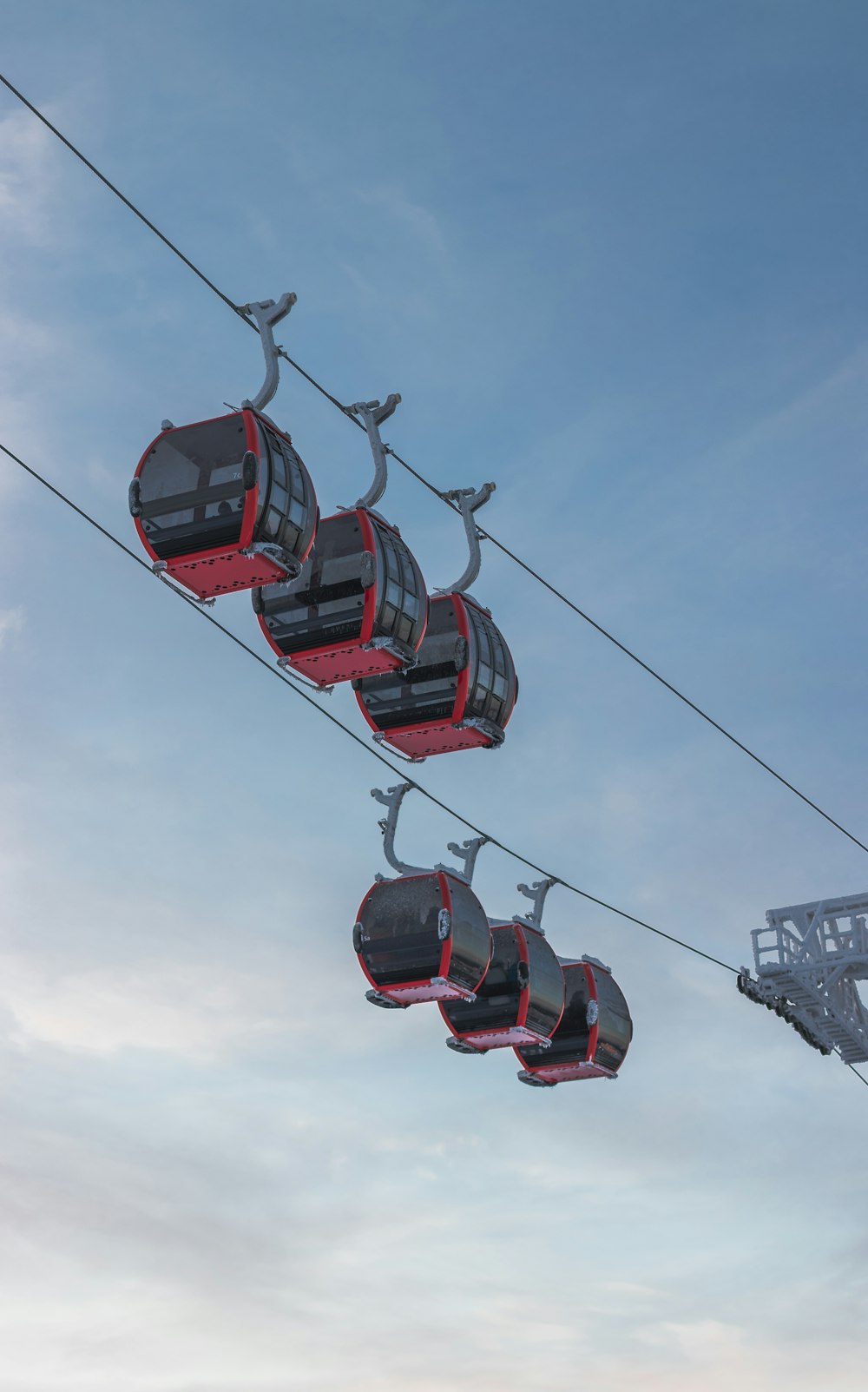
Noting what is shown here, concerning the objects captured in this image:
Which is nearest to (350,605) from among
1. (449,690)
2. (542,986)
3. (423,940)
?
(449,690)

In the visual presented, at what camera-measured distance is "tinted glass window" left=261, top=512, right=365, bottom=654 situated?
31312mm

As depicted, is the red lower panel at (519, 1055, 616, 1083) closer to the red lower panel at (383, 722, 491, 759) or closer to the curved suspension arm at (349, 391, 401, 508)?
the red lower panel at (383, 722, 491, 759)

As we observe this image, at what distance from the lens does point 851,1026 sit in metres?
42.4

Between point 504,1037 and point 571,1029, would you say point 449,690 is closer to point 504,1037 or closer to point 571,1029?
point 504,1037

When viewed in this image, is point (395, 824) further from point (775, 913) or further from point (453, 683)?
point (775, 913)

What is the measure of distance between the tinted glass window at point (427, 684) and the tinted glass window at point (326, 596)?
3225 mm

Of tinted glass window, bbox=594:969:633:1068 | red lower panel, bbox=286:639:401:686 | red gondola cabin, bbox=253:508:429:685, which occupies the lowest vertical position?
tinted glass window, bbox=594:969:633:1068

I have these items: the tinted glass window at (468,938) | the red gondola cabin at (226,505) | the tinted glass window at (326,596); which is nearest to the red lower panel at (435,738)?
the tinted glass window at (468,938)

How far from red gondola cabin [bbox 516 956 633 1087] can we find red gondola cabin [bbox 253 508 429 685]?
1053 cm

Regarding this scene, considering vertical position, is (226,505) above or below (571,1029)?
above

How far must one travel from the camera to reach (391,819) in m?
38.0

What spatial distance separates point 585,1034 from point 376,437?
43.8 ft

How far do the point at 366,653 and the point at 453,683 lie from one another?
11.5 feet

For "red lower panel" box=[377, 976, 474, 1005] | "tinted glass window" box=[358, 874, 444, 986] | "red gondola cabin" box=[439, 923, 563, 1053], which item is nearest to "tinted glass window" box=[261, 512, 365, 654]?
"tinted glass window" box=[358, 874, 444, 986]
